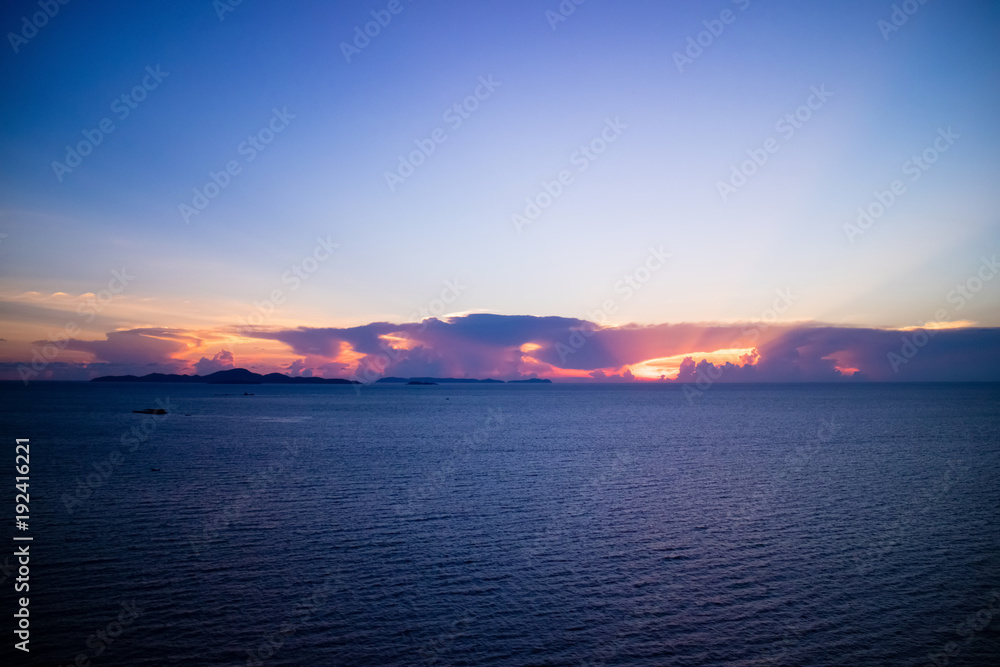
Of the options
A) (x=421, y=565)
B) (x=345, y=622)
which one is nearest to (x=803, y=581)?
(x=421, y=565)

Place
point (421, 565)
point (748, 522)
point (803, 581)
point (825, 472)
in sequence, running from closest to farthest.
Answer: point (803, 581) < point (421, 565) < point (748, 522) < point (825, 472)

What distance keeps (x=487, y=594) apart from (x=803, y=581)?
680 inches

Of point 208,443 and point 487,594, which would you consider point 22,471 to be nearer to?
point 208,443

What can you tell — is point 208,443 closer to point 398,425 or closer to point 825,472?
point 398,425

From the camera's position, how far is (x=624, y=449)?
84.4 meters

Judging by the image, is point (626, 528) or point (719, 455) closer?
point (626, 528)


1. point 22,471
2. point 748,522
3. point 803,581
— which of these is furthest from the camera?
point 22,471

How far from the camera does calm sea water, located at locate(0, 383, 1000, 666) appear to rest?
78.8 ft

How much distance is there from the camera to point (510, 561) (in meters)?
33.8

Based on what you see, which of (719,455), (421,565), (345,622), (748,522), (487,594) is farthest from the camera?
(719,455)

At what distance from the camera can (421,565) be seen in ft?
108

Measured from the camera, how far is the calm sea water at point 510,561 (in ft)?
78.8

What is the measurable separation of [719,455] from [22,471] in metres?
81.0

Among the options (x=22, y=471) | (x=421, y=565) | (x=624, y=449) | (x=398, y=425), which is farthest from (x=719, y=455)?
(x=22, y=471)
